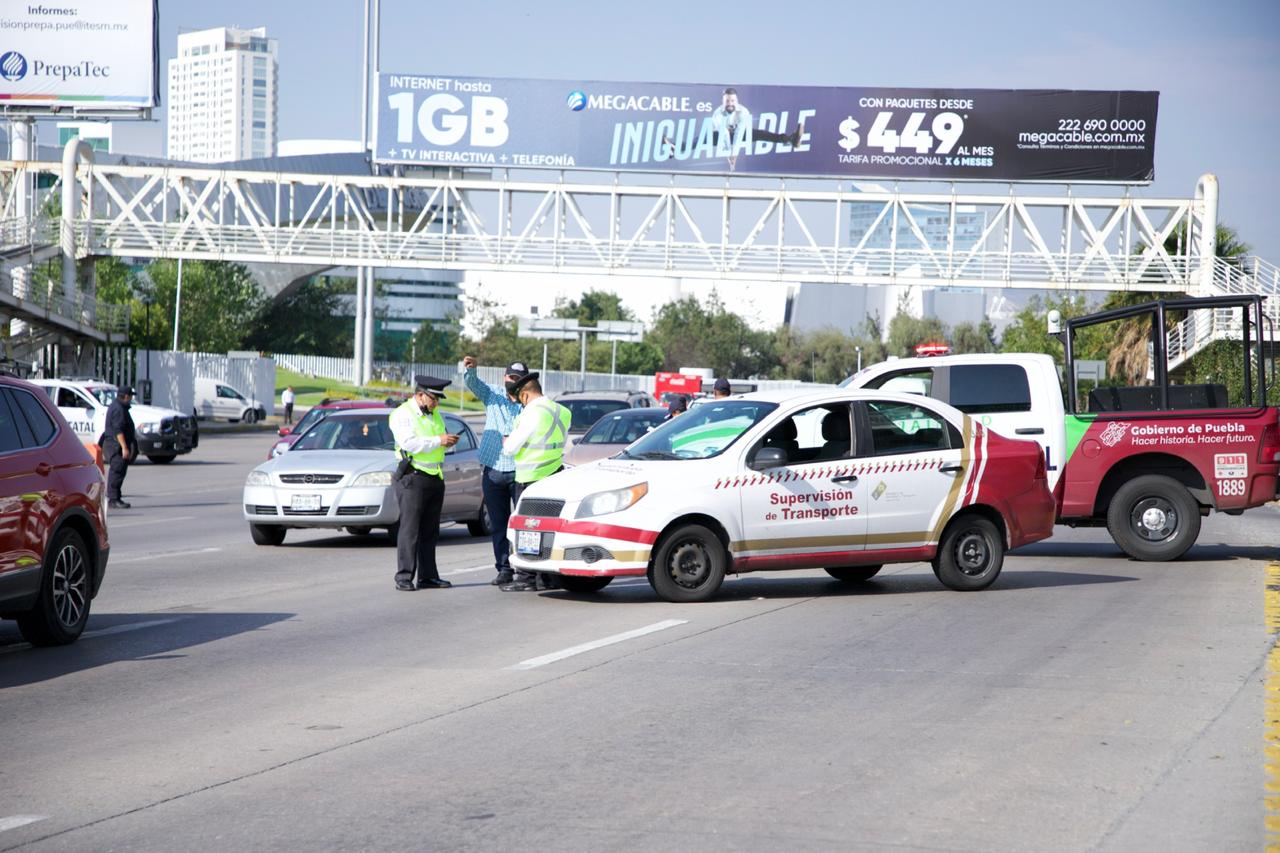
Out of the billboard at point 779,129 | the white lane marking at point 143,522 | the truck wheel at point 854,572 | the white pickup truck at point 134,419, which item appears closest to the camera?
the truck wheel at point 854,572

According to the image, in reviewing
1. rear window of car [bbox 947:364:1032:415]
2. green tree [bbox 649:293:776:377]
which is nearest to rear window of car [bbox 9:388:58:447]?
rear window of car [bbox 947:364:1032:415]

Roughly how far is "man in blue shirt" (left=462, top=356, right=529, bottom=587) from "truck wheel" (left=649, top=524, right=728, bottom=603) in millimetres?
1872

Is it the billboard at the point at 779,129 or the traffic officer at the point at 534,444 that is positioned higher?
the billboard at the point at 779,129

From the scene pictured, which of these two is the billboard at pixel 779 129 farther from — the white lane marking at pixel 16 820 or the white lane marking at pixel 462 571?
the white lane marking at pixel 16 820

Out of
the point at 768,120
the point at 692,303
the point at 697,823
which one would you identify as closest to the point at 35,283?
the point at 768,120

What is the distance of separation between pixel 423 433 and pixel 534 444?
97 centimetres

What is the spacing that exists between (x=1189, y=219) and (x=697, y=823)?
161ft

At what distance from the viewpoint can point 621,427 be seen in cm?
2145

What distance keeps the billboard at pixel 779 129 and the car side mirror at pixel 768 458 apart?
39.9 metres

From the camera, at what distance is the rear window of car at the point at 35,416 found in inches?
397

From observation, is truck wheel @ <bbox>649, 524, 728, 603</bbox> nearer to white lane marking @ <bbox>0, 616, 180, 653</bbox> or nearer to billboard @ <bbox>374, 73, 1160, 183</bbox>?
white lane marking @ <bbox>0, 616, 180, 653</bbox>

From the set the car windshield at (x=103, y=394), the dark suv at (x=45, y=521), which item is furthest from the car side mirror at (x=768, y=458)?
the car windshield at (x=103, y=394)

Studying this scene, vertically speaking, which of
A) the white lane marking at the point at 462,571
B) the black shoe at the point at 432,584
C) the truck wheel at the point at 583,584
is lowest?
the white lane marking at the point at 462,571

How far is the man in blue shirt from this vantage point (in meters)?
13.8
